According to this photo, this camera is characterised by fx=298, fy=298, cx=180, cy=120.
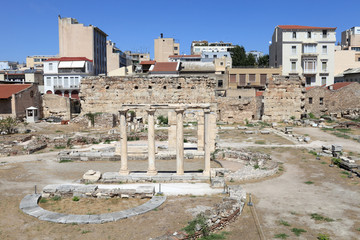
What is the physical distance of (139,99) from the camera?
3703 centimetres

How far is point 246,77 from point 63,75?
31.4 meters

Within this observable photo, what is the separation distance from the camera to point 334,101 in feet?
132

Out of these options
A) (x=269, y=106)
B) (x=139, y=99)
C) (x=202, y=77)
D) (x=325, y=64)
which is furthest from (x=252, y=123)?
(x=325, y=64)

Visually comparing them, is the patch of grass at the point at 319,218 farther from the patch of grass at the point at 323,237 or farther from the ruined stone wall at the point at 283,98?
the ruined stone wall at the point at 283,98

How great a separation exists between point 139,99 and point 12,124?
14113 mm

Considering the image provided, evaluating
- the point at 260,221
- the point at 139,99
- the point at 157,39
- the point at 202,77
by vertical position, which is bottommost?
the point at 260,221

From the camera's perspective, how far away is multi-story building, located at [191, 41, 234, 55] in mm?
86000

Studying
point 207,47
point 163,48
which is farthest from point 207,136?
point 207,47

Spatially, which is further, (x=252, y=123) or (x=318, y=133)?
(x=252, y=123)

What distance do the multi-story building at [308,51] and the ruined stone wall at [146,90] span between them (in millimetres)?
21782

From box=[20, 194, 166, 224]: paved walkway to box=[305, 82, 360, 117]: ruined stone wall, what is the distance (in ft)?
115

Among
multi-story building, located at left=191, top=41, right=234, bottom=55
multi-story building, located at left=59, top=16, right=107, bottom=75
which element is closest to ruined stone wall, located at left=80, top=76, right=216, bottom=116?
multi-story building, located at left=59, top=16, right=107, bottom=75

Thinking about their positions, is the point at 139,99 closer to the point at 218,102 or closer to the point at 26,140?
the point at 218,102

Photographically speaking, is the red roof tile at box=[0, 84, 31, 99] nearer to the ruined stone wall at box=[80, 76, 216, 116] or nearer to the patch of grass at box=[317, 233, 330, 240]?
the ruined stone wall at box=[80, 76, 216, 116]
